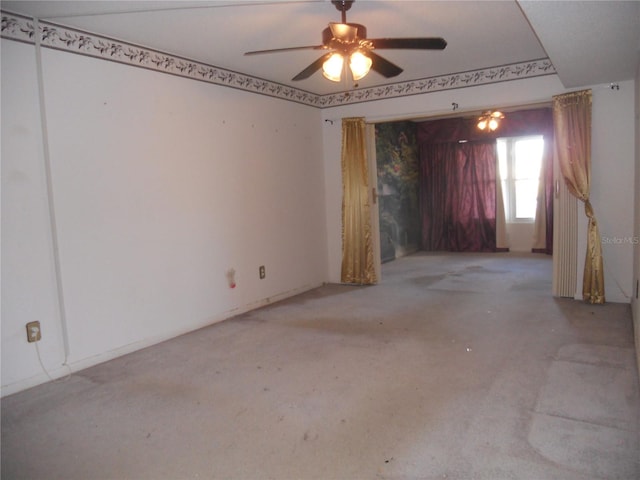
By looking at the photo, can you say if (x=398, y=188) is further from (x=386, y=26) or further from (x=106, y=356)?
(x=106, y=356)

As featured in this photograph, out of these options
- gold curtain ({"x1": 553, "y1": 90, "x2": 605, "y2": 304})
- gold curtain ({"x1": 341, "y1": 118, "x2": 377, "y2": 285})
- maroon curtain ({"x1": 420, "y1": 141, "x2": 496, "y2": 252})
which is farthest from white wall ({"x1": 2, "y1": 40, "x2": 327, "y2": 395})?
maroon curtain ({"x1": 420, "y1": 141, "x2": 496, "y2": 252})

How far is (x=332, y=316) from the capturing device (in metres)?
4.35

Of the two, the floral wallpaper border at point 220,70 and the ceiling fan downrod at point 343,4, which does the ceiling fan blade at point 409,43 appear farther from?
the floral wallpaper border at point 220,70

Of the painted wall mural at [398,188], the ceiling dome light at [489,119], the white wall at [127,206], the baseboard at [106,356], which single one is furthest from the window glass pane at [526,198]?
the baseboard at [106,356]

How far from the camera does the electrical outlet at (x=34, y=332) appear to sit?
115 inches

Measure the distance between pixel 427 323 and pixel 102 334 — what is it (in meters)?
2.61

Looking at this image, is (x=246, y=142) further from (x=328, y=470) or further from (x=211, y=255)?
(x=328, y=470)

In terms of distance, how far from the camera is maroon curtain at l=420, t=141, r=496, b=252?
8.17 metres

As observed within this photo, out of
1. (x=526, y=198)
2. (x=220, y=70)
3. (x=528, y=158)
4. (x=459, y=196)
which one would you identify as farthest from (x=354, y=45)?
(x=526, y=198)

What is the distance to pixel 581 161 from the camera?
4.38m

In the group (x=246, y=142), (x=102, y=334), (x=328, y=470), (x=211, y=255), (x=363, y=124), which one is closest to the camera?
(x=328, y=470)

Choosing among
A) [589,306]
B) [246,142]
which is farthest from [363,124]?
[589,306]

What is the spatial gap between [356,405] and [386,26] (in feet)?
8.84

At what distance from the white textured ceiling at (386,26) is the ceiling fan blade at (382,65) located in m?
0.39
